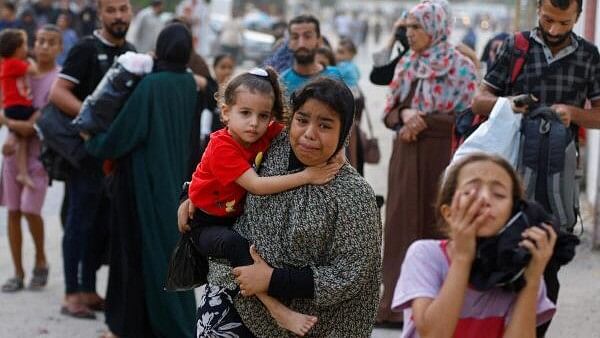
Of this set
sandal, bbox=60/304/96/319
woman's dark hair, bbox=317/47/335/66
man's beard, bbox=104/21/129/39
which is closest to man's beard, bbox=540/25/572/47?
man's beard, bbox=104/21/129/39

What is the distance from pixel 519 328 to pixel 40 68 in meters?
5.77

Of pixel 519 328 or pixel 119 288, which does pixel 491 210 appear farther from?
pixel 119 288

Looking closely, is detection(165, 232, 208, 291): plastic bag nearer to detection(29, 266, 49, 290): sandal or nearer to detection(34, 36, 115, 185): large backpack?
detection(34, 36, 115, 185): large backpack

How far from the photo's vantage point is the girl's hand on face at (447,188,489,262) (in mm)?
3076

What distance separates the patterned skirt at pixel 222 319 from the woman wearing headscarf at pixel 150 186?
7.98 feet

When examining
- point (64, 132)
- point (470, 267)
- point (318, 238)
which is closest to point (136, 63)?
point (64, 132)

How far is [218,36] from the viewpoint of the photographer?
34.7 metres

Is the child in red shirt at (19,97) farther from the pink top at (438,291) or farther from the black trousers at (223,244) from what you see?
the pink top at (438,291)

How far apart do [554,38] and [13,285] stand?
4530mm

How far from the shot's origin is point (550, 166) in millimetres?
4773

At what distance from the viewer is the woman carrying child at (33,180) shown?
8234 millimetres

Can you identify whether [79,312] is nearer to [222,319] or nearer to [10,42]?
[10,42]

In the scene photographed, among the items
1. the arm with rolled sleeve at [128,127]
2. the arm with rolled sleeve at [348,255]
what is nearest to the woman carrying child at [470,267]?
the arm with rolled sleeve at [348,255]

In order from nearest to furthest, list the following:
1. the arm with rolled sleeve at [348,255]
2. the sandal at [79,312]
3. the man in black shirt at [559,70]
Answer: the arm with rolled sleeve at [348,255] < the man in black shirt at [559,70] < the sandal at [79,312]
